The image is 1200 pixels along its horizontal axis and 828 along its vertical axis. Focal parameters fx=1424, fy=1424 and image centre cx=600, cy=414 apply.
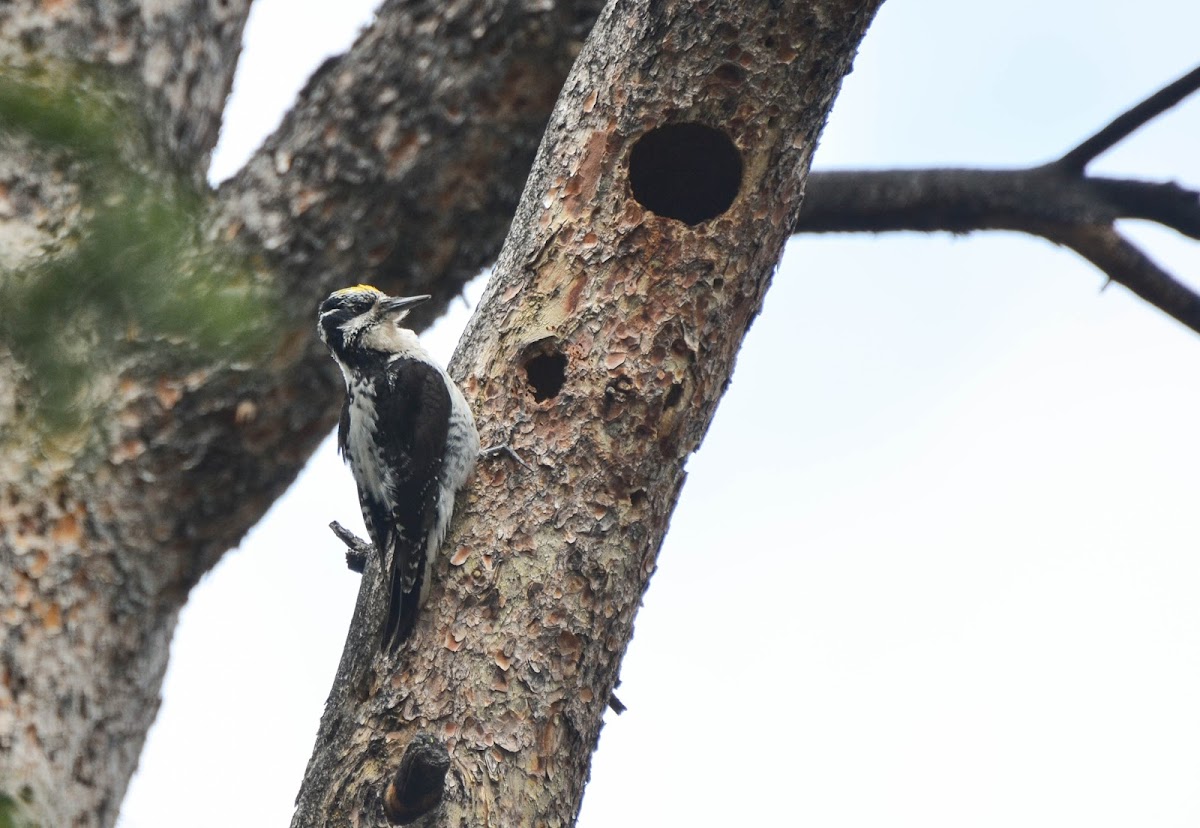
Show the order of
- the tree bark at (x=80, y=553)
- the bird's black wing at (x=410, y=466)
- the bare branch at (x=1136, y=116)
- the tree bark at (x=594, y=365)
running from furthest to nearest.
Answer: the bare branch at (x=1136, y=116)
the tree bark at (x=80, y=553)
the bird's black wing at (x=410, y=466)
the tree bark at (x=594, y=365)

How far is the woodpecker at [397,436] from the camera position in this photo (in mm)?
3812

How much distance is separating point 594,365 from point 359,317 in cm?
169

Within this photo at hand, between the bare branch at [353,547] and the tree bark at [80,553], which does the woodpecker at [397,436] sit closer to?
the bare branch at [353,547]

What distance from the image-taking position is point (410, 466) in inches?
182

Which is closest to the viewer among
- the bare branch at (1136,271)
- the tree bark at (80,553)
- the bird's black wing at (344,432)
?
the tree bark at (80,553)

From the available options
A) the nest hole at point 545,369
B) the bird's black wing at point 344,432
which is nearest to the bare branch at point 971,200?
the bird's black wing at point 344,432

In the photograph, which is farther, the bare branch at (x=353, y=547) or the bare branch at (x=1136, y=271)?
the bare branch at (x=1136, y=271)

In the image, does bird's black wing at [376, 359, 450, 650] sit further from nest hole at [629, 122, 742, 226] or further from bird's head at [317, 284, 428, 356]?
nest hole at [629, 122, 742, 226]

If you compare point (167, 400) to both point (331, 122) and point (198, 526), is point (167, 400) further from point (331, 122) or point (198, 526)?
point (331, 122)

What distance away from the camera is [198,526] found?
4.88 m

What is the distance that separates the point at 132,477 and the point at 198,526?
12.6 inches

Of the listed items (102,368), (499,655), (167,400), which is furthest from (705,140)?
(102,368)

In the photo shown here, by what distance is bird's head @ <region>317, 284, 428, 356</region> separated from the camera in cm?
509

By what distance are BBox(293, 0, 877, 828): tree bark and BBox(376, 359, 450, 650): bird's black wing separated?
70mm
